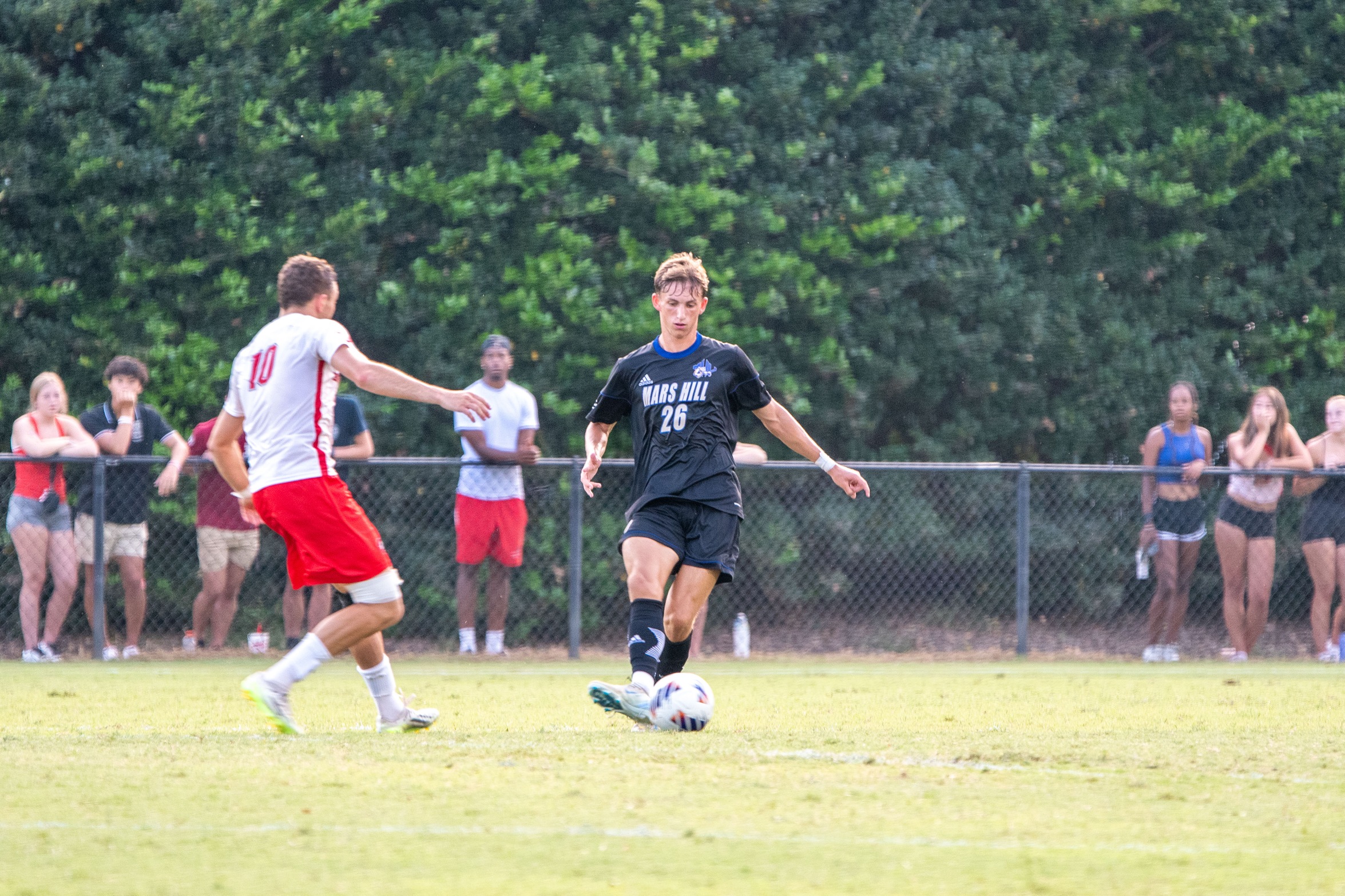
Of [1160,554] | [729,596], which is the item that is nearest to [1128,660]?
[1160,554]

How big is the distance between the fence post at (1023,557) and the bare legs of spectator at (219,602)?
20.9 feet

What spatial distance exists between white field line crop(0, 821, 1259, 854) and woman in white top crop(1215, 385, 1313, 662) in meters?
8.80

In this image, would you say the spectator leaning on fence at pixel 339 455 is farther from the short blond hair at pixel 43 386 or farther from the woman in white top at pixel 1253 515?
the woman in white top at pixel 1253 515

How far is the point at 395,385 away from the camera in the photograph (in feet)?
20.6

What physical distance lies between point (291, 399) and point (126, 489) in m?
6.14

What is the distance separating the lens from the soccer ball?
6.72 meters

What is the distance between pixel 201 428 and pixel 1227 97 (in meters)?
10.0

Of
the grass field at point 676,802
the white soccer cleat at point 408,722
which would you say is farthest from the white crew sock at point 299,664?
the white soccer cleat at point 408,722

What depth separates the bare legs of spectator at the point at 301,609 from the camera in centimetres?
1175

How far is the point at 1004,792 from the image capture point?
514cm

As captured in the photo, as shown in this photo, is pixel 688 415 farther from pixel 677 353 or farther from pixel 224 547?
pixel 224 547

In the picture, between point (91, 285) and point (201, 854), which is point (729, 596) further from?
point (201, 854)

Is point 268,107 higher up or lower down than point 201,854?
higher up

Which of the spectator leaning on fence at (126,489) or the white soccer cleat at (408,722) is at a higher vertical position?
the spectator leaning on fence at (126,489)
